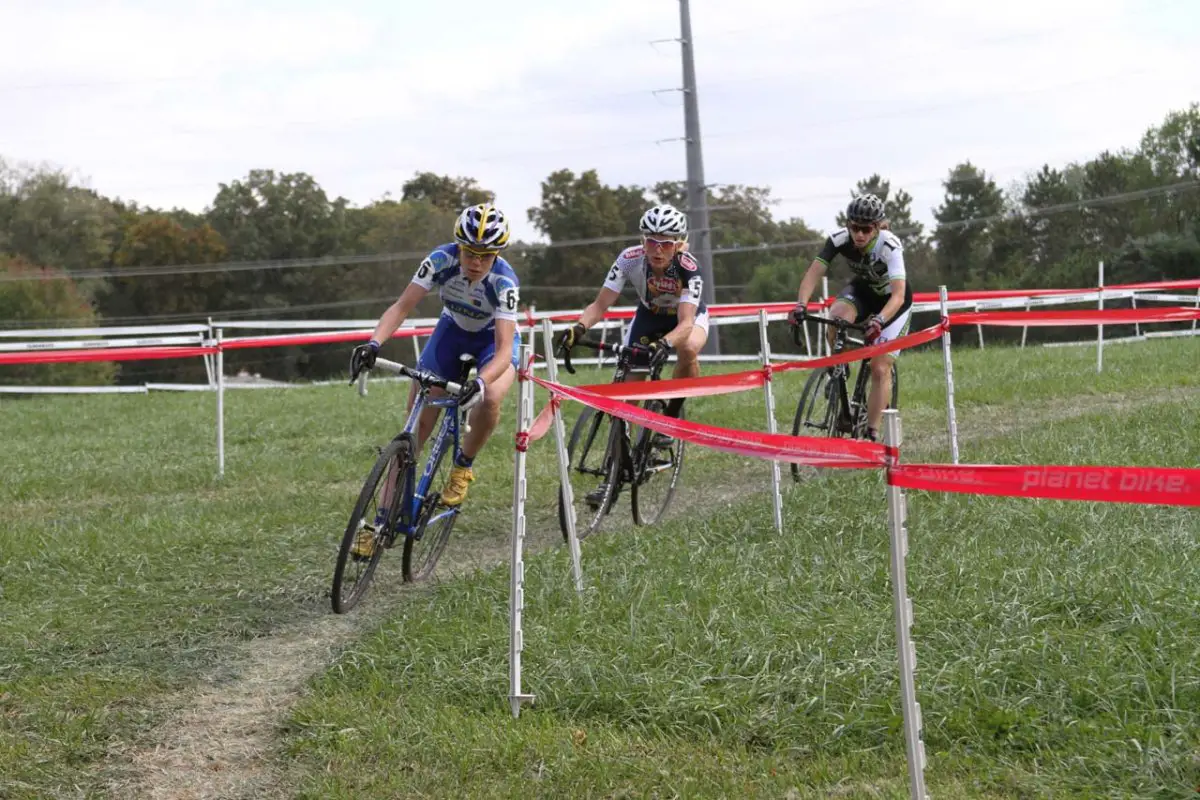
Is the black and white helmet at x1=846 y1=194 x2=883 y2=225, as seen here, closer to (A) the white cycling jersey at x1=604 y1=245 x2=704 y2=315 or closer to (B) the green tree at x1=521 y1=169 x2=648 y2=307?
(A) the white cycling jersey at x1=604 y1=245 x2=704 y2=315

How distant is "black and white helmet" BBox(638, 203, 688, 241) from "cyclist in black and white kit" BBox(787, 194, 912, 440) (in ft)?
4.13

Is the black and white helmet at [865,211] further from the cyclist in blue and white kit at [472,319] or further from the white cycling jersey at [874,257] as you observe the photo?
the cyclist in blue and white kit at [472,319]

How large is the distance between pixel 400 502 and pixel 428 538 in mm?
844

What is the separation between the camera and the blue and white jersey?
25.1ft

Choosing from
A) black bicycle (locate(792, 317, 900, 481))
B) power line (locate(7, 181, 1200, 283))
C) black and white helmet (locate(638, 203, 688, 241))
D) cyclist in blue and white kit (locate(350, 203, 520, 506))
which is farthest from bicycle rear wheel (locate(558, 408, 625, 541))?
power line (locate(7, 181, 1200, 283))

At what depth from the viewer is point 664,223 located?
8602mm

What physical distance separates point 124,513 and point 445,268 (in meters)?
4.01

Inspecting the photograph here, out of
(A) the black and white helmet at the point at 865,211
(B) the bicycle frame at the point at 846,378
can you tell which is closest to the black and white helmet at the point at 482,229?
(B) the bicycle frame at the point at 846,378

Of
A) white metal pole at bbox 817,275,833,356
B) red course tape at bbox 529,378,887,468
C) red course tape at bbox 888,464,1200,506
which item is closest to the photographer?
red course tape at bbox 888,464,1200,506

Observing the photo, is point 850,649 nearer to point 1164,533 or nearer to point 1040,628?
point 1040,628

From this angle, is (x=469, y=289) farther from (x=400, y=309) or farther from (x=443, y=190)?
(x=443, y=190)

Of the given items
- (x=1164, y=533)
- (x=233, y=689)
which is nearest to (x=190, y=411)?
(x=233, y=689)

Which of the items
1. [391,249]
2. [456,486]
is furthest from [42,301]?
[456,486]

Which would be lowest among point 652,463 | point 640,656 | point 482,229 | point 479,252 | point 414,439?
point 640,656
